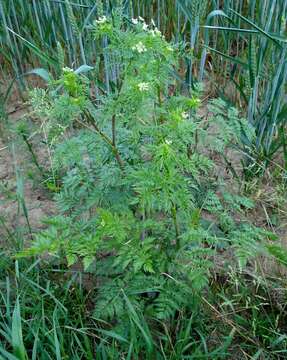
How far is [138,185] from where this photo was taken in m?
1.07

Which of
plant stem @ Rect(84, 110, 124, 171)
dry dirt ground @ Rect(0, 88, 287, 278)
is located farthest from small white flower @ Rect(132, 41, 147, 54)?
dry dirt ground @ Rect(0, 88, 287, 278)

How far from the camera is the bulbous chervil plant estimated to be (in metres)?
1.07

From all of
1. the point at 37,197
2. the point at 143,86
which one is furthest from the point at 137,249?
the point at 37,197

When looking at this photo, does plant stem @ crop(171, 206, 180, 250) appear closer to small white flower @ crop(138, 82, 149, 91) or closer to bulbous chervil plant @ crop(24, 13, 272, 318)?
bulbous chervil plant @ crop(24, 13, 272, 318)

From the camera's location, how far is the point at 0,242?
1606 mm

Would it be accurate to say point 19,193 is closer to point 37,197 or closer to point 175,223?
point 37,197

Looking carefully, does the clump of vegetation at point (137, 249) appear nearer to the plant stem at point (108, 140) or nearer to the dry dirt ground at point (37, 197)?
the plant stem at point (108, 140)

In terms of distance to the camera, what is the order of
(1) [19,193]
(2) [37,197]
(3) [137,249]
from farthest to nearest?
(2) [37,197]
(1) [19,193]
(3) [137,249]

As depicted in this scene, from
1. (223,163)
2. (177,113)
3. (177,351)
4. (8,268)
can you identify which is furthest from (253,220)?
(8,268)

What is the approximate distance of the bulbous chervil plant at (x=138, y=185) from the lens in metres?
1.07

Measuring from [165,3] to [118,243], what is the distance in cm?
153

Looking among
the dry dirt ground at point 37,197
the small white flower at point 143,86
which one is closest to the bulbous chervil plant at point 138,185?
the small white flower at point 143,86

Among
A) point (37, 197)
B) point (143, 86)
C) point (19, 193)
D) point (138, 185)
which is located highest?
point (143, 86)

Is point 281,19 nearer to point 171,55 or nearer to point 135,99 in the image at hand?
point 171,55
